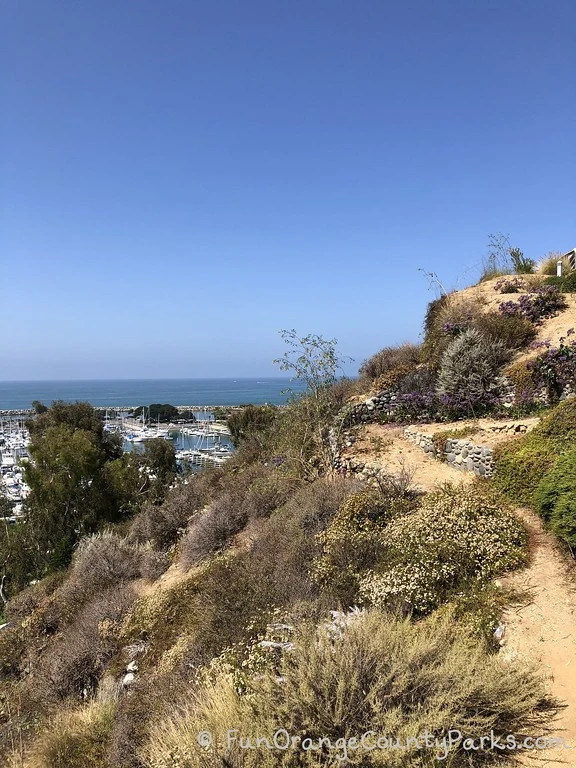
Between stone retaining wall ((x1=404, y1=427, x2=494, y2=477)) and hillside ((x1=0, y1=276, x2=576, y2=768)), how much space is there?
46 millimetres

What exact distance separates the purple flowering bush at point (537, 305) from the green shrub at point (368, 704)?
13591 millimetres

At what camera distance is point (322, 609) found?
16.2 feet

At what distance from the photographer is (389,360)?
54.1ft

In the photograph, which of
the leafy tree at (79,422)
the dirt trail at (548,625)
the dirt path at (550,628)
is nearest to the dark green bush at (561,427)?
the dirt trail at (548,625)

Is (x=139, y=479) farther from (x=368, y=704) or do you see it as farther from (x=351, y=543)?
(x=368, y=704)

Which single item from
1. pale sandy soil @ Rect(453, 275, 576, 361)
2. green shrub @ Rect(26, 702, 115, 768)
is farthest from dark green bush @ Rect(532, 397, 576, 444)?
green shrub @ Rect(26, 702, 115, 768)

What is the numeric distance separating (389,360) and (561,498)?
36.4ft

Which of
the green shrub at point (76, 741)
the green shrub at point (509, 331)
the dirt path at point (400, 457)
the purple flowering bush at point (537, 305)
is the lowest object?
the green shrub at point (76, 741)

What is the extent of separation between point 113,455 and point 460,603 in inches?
1129

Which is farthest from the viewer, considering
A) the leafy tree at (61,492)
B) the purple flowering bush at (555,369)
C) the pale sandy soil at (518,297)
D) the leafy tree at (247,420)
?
the leafy tree at (61,492)

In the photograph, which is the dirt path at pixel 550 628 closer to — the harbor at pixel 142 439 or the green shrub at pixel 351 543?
the green shrub at pixel 351 543

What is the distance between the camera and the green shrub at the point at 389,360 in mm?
16219

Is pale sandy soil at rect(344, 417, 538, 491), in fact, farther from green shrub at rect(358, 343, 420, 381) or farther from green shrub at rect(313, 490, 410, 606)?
green shrub at rect(358, 343, 420, 381)

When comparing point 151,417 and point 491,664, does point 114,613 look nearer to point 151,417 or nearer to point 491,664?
point 491,664
